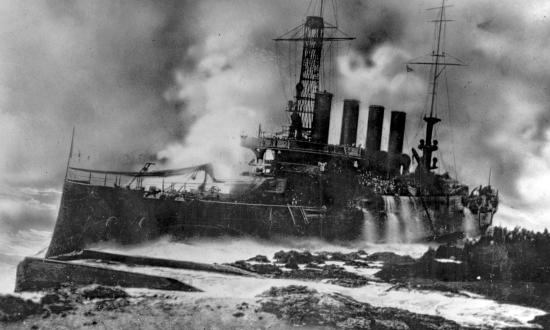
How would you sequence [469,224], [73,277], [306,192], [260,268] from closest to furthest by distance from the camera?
[73,277] → [260,268] → [306,192] → [469,224]

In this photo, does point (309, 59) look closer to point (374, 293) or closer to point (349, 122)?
point (349, 122)

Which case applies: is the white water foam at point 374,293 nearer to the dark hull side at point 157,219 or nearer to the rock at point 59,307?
the dark hull side at point 157,219

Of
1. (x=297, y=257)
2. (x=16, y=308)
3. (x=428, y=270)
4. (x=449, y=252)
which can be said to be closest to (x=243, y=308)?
(x=297, y=257)

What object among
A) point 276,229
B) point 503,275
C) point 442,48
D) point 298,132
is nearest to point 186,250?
point 276,229

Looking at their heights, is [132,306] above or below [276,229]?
below

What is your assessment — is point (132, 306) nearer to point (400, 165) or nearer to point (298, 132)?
point (298, 132)

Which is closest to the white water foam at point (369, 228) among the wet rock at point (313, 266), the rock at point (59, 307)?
the wet rock at point (313, 266)

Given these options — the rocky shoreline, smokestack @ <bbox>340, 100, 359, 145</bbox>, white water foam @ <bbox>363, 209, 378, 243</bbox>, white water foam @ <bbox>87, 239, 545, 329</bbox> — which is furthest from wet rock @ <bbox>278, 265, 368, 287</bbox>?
smokestack @ <bbox>340, 100, 359, 145</bbox>
